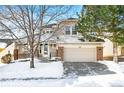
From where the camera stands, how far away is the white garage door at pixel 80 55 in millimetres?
11420

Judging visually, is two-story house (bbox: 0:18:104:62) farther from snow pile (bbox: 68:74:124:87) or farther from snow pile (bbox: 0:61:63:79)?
snow pile (bbox: 68:74:124:87)

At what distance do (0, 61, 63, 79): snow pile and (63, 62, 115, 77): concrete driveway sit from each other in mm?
244

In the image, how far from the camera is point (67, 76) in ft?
35.0

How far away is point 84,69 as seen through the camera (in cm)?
1109

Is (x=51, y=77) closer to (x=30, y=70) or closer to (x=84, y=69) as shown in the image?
(x=30, y=70)

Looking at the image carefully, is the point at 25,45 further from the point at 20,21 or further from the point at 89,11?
the point at 89,11

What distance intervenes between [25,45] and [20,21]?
0.74 meters

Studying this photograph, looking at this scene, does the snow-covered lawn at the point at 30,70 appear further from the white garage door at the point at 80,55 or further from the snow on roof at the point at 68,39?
the snow on roof at the point at 68,39

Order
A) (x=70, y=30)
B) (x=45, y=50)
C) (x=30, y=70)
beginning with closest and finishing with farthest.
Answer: (x=30, y=70)
(x=45, y=50)
(x=70, y=30)

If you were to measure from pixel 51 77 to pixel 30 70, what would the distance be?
69cm

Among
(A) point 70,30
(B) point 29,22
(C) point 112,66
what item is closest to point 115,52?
(C) point 112,66

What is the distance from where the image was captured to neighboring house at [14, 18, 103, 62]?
1107cm

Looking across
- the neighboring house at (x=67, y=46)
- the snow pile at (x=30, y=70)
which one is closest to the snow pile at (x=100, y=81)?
the snow pile at (x=30, y=70)
